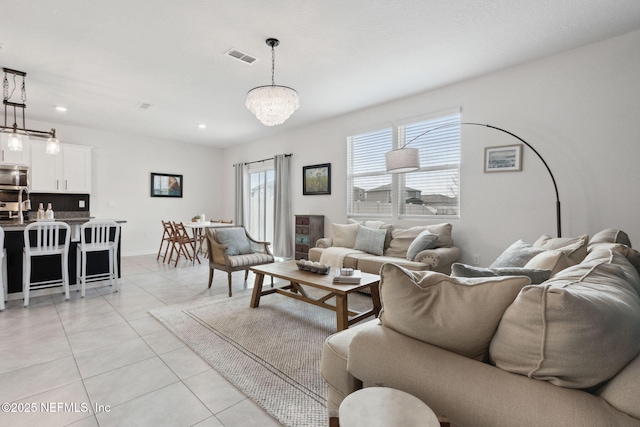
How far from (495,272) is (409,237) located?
2874 millimetres

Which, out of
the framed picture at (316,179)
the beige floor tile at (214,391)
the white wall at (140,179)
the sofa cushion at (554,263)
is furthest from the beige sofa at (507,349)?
the white wall at (140,179)

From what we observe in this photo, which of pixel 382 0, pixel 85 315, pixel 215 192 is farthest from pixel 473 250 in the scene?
pixel 215 192

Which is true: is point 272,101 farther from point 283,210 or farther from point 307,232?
point 283,210

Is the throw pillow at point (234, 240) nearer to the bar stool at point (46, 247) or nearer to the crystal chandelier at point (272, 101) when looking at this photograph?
the bar stool at point (46, 247)

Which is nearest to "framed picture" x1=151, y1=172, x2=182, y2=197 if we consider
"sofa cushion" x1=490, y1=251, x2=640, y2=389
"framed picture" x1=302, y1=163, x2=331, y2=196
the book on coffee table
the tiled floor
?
"framed picture" x1=302, y1=163, x2=331, y2=196

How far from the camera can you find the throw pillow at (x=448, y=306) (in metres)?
1.02

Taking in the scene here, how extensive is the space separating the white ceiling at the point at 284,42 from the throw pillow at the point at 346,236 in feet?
6.61

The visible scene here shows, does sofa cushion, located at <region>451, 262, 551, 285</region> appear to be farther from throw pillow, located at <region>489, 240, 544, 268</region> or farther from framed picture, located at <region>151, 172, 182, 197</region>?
framed picture, located at <region>151, 172, 182, 197</region>

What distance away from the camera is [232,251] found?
4316 millimetres

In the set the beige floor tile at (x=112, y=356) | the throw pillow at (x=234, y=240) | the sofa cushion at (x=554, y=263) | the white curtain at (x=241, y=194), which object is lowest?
the beige floor tile at (x=112, y=356)

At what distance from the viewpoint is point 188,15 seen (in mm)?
2709

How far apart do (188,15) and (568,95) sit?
13.0 feet

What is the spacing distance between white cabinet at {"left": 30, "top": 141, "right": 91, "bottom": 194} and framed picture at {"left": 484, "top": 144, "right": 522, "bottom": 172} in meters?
7.37

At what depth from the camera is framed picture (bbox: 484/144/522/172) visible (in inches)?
145
